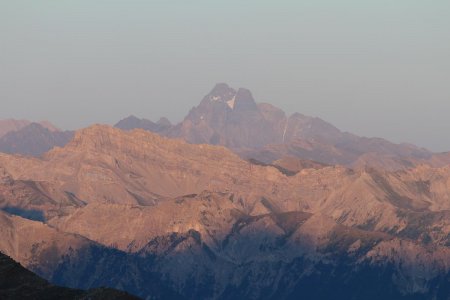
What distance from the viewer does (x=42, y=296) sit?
195375 millimetres

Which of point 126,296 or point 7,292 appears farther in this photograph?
point 7,292

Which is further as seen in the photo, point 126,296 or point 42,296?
point 42,296

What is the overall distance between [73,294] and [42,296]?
4.26 meters

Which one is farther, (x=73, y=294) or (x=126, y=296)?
(x=73, y=294)

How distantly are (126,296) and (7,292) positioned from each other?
2106 cm

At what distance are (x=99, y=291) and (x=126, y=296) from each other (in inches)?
328

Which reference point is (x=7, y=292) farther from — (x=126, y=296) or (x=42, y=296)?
(x=126, y=296)

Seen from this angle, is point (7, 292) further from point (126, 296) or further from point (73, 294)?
point (126, 296)

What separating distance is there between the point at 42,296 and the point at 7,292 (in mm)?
4824

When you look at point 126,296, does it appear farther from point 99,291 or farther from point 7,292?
point 7,292

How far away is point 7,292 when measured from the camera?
638 feet

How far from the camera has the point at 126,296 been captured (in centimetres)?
18238

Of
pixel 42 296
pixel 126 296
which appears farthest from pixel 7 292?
pixel 126 296

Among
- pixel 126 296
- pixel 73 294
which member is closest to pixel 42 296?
pixel 73 294
